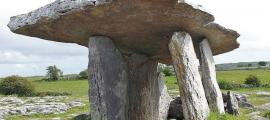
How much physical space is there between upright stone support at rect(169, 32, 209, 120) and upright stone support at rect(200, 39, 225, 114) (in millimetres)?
1164

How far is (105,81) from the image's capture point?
37.6ft

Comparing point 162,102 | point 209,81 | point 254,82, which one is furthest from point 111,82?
point 254,82

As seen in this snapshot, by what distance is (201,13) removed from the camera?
34.5 ft

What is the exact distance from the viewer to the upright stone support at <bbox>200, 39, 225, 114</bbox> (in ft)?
40.2

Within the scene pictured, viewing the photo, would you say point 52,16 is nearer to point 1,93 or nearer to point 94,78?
point 94,78

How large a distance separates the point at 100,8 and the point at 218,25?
3.40 metres

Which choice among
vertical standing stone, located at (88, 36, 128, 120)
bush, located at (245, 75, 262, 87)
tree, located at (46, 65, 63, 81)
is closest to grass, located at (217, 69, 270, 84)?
bush, located at (245, 75, 262, 87)

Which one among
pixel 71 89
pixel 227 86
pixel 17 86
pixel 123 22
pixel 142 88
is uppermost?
pixel 123 22

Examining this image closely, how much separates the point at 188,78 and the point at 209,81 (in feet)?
5.84

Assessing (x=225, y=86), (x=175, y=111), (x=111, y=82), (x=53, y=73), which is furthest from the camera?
(x=53, y=73)

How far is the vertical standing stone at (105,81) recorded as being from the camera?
1136 centimetres

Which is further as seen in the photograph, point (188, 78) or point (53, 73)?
point (53, 73)

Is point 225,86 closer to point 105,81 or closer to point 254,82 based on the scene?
point 254,82

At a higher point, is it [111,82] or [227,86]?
[111,82]
